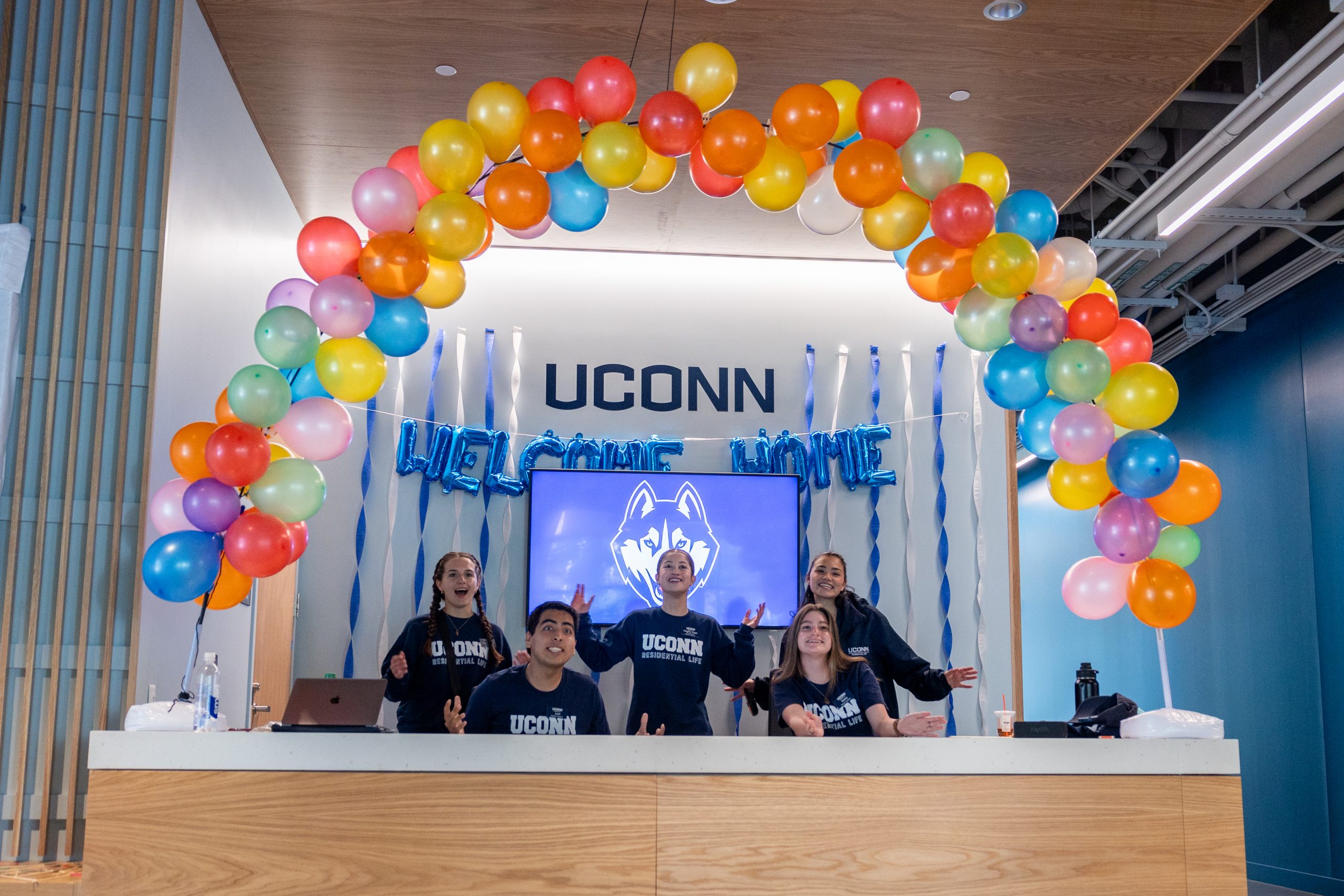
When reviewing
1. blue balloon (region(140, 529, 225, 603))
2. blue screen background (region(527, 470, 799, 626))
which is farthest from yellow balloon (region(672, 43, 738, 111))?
blue screen background (region(527, 470, 799, 626))

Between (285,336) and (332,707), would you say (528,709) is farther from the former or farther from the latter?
(285,336)

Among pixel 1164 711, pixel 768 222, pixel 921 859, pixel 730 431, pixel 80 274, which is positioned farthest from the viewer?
pixel 730 431

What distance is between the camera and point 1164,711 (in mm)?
3229

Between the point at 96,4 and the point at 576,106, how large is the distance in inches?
63.4

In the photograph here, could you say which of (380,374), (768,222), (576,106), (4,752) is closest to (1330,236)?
(768,222)

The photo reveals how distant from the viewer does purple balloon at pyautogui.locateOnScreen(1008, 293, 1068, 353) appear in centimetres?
354

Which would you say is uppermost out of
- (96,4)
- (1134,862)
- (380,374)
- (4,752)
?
(96,4)

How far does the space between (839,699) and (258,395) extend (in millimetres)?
2034

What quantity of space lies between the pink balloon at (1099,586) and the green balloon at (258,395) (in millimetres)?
2503

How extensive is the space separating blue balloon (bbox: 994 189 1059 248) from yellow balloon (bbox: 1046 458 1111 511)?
0.73 m

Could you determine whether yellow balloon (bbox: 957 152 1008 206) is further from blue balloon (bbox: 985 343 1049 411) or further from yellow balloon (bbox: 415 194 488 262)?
yellow balloon (bbox: 415 194 488 262)

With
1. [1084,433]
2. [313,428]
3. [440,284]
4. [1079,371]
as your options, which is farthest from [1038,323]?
[313,428]

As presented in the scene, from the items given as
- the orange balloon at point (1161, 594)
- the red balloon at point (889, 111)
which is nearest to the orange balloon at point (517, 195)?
the red balloon at point (889, 111)

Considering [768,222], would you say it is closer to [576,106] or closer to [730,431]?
[730,431]
